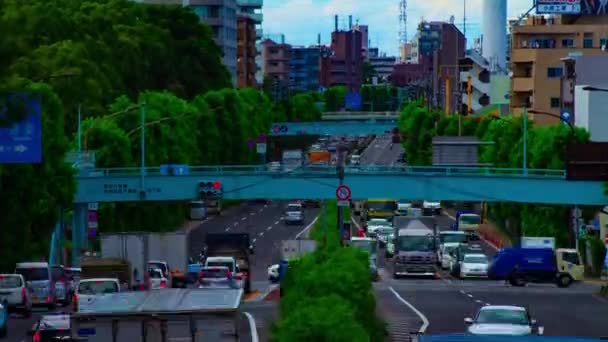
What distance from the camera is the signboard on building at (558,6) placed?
139 metres

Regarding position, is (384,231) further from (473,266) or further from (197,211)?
(473,266)

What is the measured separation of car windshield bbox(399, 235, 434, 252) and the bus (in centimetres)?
4350

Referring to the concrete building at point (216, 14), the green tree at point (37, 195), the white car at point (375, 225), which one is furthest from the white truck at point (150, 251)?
the concrete building at point (216, 14)

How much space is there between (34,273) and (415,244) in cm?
2157

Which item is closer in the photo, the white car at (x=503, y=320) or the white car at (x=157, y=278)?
the white car at (x=503, y=320)

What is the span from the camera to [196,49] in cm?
14275

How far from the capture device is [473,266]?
7469 cm

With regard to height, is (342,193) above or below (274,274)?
above

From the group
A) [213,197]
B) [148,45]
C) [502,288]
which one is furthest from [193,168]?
[148,45]

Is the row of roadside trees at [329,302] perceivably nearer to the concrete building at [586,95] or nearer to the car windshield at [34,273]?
the car windshield at [34,273]

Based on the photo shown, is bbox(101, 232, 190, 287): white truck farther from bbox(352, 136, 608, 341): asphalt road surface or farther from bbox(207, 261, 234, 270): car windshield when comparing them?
bbox(352, 136, 608, 341): asphalt road surface

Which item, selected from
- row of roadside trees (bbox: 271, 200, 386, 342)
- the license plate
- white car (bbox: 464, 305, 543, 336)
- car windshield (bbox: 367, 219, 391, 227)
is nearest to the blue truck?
row of roadside trees (bbox: 271, 200, 386, 342)

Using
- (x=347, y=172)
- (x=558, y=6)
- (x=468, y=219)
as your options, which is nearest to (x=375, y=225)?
(x=468, y=219)

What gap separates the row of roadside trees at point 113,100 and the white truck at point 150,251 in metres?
5.66
